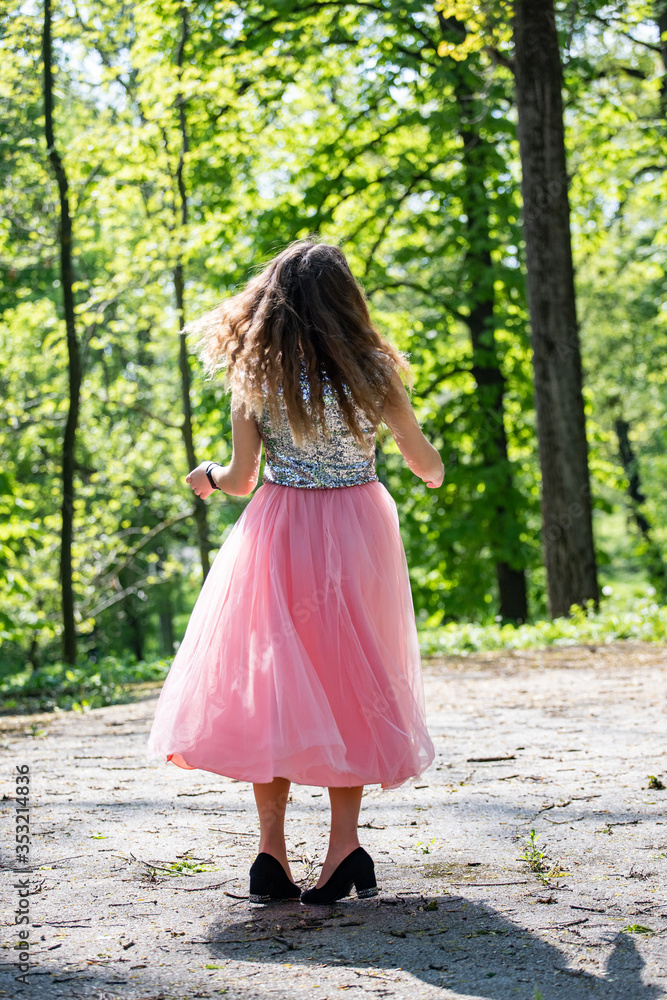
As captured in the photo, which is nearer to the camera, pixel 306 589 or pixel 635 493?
pixel 306 589

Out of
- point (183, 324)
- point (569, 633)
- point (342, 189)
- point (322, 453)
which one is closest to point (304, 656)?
point (322, 453)

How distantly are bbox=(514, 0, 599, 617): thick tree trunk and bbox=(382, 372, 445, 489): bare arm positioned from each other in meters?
6.93

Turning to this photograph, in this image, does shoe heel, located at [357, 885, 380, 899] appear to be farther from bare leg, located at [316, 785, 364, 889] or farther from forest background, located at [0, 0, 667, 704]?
forest background, located at [0, 0, 667, 704]

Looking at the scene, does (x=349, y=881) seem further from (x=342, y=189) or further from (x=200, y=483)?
(x=342, y=189)

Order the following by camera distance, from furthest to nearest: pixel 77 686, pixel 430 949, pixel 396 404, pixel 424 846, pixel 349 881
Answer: pixel 77 686 → pixel 424 846 → pixel 396 404 → pixel 349 881 → pixel 430 949

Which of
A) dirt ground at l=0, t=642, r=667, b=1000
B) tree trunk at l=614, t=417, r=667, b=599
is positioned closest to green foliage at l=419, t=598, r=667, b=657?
dirt ground at l=0, t=642, r=667, b=1000

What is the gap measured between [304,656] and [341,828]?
53 centimetres

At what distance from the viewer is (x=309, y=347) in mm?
2965

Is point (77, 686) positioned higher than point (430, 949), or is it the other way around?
point (430, 949)

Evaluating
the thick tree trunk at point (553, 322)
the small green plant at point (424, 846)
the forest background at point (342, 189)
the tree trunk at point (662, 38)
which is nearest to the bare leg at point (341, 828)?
the small green plant at point (424, 846)

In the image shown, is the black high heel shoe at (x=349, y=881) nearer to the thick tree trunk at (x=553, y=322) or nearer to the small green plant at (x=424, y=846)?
the small green plant at (x=424, y=846)

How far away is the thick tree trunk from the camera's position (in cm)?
953

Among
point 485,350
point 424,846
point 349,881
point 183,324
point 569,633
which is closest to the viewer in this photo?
point 349,881

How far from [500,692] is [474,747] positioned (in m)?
1.73
